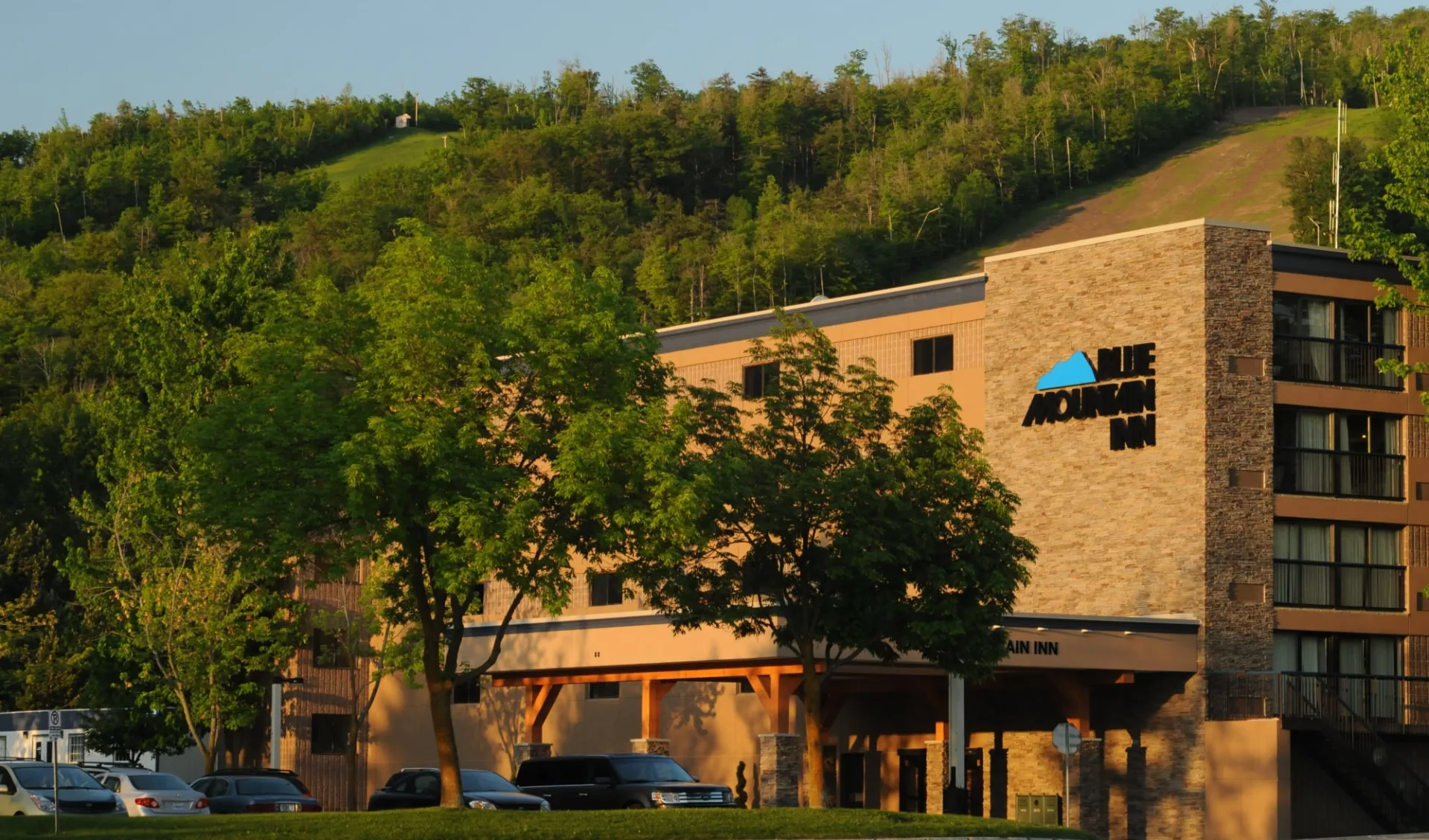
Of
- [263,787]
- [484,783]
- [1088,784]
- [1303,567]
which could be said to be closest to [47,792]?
[263,787]

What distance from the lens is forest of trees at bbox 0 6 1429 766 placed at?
428ft

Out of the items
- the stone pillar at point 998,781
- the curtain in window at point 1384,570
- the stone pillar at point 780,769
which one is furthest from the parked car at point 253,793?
the curtain in window at point 1384,570

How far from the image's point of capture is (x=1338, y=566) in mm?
48031

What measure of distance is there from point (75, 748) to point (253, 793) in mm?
26682

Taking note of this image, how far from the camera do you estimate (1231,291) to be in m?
46.9

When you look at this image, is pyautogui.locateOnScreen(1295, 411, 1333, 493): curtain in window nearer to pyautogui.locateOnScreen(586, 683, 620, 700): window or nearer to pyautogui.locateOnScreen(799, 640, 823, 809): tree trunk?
pyautogui.locateOnScreen(799, 640, 823, 809): tree trunk

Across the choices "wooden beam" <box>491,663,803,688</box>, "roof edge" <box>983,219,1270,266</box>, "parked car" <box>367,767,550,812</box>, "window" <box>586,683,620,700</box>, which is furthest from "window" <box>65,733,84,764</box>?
"roof edge" <box>983,219,1270,266</box>

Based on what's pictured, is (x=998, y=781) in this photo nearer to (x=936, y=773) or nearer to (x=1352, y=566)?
(x=936, y=773)

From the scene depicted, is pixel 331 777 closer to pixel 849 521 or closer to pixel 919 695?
pixel 919 695

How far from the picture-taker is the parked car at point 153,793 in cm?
3534

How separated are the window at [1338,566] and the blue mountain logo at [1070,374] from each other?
5.85 metres

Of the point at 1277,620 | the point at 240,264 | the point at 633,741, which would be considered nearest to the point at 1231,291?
the point at 1277,620

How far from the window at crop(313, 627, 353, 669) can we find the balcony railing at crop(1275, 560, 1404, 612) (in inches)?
1032

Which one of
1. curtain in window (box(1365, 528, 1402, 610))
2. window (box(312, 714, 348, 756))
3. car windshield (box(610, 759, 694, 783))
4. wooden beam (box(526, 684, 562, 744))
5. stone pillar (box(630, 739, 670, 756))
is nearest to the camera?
car windshield (box(610, 759, 694, 783))
